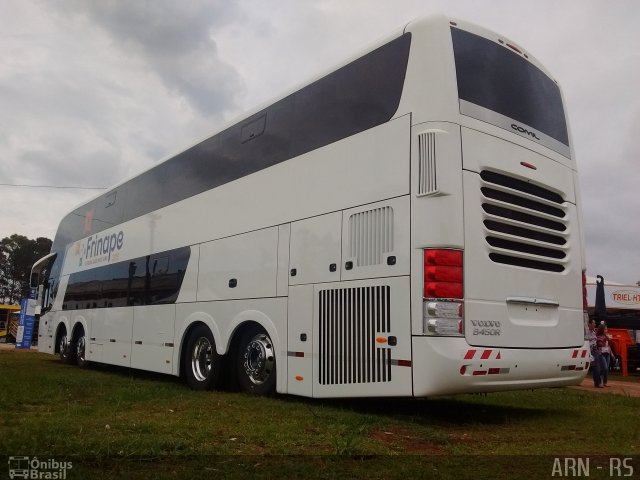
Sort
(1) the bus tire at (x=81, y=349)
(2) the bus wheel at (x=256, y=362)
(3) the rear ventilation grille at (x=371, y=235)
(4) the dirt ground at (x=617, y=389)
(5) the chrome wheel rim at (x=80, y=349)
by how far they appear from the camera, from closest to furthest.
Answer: (3) the rear ventilation grille at (x=371, y=235)
(2) the bus wheel at (x=256, y=362)
(4) the dirt ground at (x=617, y=389)
(1) the bus tire at (x=81, y=349)
(5) the chrome wheel rim at (x=80, y=349)

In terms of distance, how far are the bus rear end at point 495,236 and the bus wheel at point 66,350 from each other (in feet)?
40.1

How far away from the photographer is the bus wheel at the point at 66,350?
49.8ft

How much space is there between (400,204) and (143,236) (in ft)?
23.4

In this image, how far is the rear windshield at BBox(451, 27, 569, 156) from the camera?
6.45 m

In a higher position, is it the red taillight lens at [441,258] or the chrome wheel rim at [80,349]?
the red taillight lens at [441,258]

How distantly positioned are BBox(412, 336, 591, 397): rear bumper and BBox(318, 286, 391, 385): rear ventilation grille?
1.53 feet

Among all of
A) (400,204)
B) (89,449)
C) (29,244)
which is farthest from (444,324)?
(29,244)

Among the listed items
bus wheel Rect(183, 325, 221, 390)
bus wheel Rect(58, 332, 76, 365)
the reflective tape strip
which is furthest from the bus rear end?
bus wheel Rect(58, 332, 76, 365)

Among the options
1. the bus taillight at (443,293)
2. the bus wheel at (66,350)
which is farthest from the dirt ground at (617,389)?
the bus wheel at (66,350)

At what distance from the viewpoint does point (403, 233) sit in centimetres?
605

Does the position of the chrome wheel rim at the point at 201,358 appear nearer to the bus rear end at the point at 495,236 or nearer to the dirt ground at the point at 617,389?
the bus rear end at the point at 495,236

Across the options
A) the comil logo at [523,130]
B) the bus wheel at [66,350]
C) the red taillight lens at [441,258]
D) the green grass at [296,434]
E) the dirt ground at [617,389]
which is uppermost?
the comil logo at [523,130]

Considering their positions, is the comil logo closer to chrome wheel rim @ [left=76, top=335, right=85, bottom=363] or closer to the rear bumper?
the rear bumper

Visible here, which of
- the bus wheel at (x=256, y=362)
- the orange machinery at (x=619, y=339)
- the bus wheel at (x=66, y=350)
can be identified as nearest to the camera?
the bus wheel at (x=256, y=362)
